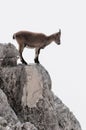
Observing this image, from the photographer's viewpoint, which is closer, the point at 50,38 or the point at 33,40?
the point at 33,40

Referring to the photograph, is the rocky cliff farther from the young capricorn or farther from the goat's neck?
the goat's neck

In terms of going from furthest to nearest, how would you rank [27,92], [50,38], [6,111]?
[50,38]
[27,92]
[6,111]

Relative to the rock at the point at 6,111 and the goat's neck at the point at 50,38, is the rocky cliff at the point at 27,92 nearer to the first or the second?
the rock at the point at 6,111

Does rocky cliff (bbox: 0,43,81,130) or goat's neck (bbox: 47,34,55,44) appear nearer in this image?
rocky cliff (bbox: 0,43,81,130)

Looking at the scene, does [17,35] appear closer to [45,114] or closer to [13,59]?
[13,59]

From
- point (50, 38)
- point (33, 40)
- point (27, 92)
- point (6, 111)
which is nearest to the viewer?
point (6, 111)

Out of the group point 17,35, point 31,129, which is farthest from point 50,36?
Answer: point 31,129

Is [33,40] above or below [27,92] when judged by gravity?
above

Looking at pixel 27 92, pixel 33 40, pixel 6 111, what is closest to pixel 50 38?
pixel 33 40

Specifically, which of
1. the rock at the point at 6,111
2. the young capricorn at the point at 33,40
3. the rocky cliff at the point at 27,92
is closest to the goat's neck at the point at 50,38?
the young capricorn at the point at 33,40

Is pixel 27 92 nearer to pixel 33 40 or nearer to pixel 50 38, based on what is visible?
pixel 33 40

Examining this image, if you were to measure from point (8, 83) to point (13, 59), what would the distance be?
1.71 metres

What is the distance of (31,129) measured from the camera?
1927 centimetres

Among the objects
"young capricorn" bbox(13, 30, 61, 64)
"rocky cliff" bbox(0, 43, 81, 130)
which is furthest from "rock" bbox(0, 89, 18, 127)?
"young capricorn" bbox(13, 30, 61, 64)
